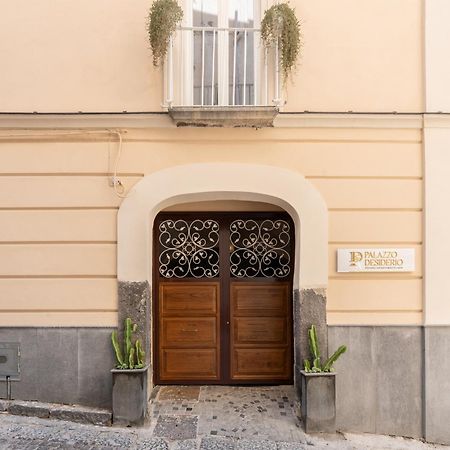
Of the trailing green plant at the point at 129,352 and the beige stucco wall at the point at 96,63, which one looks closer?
the trailing green plant at the point at 129,352

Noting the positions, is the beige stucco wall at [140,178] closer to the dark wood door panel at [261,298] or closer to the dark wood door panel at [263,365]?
the dark wood door panel at [261,298]

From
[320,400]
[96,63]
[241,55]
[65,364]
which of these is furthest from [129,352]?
[241,55]

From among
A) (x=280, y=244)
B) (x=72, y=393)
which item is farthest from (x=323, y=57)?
(x=72, y=393)

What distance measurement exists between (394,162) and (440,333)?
7.79 ft

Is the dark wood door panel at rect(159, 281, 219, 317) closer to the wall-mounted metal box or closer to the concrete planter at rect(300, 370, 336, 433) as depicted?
the concrete planter at rect(300, 370, 336, 433)

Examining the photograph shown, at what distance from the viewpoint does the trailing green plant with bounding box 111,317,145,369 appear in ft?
16.8

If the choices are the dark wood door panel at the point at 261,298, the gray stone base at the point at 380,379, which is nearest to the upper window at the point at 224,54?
the dark wood door panel at the point at 261,298

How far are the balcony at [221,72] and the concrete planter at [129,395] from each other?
3.30 metres

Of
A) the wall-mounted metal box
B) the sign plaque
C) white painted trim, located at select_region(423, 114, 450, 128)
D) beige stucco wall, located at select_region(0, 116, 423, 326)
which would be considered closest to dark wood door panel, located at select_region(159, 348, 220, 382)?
beige stucco wall, located at select_region(0, 116, 423, 326)

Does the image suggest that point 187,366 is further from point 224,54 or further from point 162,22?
point 162,22

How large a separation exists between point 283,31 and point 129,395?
5.01 meters

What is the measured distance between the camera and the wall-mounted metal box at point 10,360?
17.6 ft

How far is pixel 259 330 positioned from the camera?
20.1ft

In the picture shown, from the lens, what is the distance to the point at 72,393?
537cm
